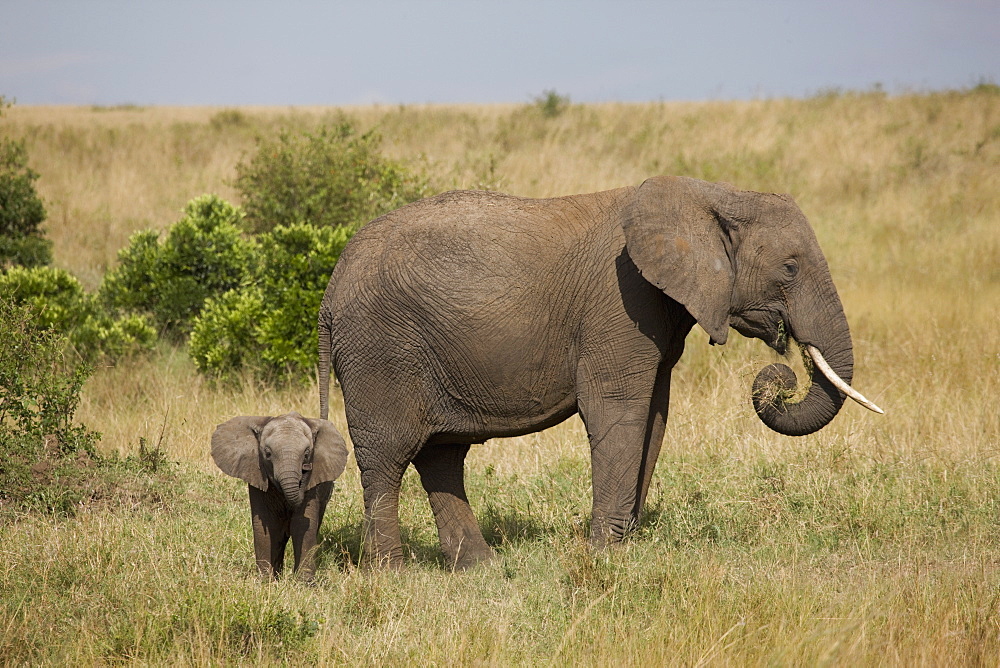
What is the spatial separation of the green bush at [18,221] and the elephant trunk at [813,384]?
10780 millimetres

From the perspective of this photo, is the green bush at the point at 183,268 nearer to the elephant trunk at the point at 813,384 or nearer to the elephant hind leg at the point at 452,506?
the elephant hind leg at the point at 452,506

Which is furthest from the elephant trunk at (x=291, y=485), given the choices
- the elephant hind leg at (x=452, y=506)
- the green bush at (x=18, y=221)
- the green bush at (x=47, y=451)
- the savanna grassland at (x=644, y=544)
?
the green bush at (x=18, y=221)

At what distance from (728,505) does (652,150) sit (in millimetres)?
16592

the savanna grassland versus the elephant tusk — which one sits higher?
the elephant tusk

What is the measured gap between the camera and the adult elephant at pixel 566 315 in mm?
5512

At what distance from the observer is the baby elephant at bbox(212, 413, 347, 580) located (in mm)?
5262

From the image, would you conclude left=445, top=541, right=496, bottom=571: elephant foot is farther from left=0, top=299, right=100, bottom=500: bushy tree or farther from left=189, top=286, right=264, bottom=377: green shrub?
left=189, top=286, right=264, bottom=377: green shrub

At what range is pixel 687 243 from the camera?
214 inches

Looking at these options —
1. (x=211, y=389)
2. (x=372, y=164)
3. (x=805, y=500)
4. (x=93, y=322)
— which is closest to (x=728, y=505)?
(x=805, y=500)

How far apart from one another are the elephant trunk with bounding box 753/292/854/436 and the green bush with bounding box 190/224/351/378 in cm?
554

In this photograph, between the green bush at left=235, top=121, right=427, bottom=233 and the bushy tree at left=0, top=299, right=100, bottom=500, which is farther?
the green bush at left=235, top=121, right=427, bottom=233

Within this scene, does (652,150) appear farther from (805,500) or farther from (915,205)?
(805,500)

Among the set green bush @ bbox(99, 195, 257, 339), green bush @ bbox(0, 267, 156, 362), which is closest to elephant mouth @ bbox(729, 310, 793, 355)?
green bush @ bbox(0, 267, 156, 362)

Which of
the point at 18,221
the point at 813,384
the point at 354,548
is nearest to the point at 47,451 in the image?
the point at 354,548
